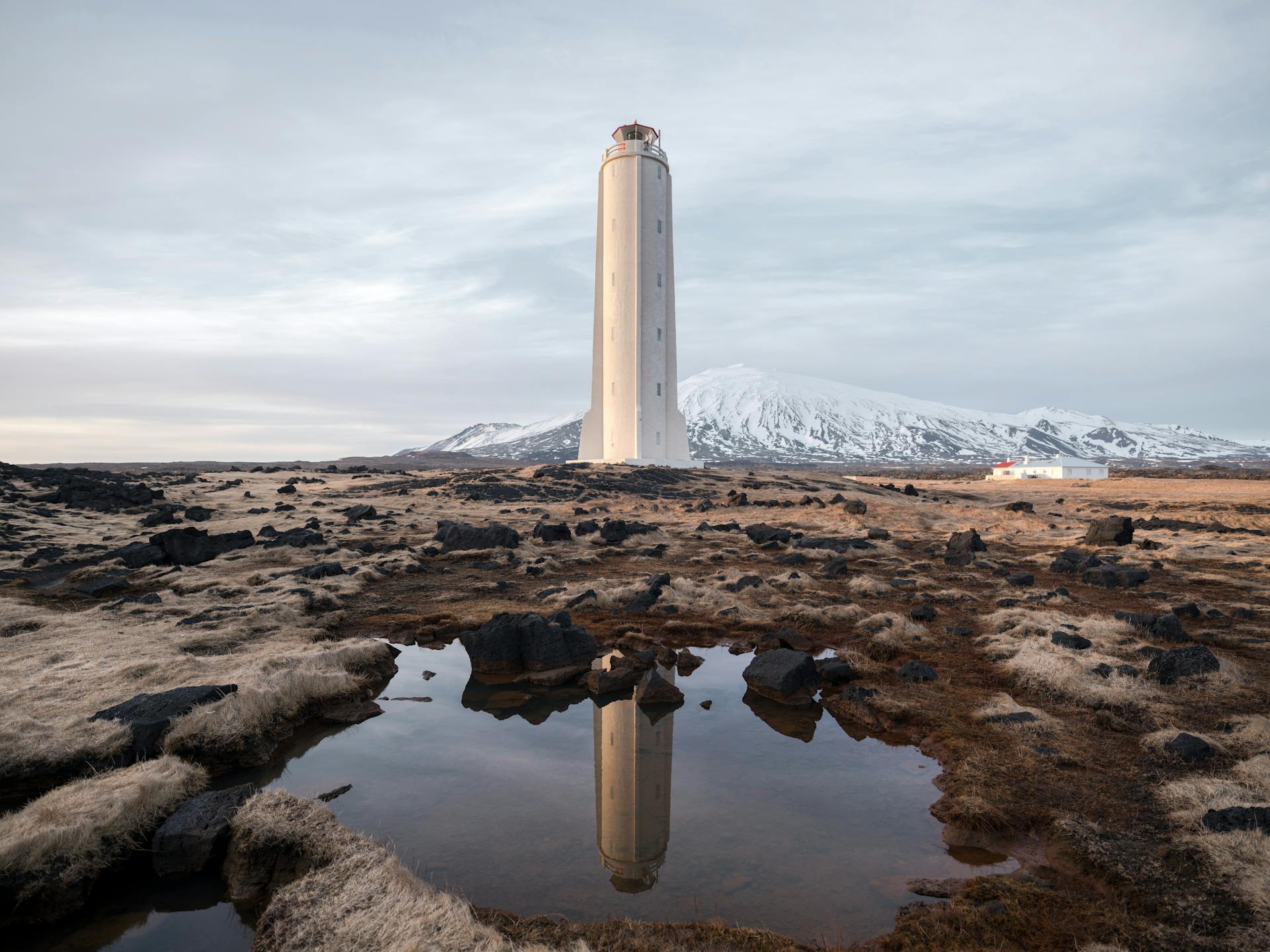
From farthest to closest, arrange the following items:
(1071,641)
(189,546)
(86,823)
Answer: (189,546)
(1071,641)
(86,823)

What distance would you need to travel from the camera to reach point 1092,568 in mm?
22344

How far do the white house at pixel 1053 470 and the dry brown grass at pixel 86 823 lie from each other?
92863mm

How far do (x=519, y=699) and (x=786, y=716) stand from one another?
16.1 ft

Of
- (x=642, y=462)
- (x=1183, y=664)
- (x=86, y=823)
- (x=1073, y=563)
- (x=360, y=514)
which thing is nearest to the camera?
(x=86, y=823)

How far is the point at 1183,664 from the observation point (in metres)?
11.9

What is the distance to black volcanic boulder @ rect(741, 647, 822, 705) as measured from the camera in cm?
1254

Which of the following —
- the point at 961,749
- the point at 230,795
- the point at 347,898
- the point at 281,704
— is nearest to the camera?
the point at 347,898

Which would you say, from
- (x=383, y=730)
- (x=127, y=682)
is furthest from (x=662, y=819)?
(x=127, y=682)

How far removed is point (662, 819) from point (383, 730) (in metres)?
5.35

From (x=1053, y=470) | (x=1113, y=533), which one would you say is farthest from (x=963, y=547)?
(x=1053, y=470)

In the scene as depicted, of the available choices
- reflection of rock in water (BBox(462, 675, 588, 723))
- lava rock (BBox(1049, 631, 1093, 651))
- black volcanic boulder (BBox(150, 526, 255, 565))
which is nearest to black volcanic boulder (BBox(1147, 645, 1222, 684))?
lava rock (BBox(1049, 631, 1093, 651))

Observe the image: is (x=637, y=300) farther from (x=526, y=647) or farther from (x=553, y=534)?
(x=526, y=647)

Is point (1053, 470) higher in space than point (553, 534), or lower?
higher

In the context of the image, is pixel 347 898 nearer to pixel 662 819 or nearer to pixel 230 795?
pixel 230 795
